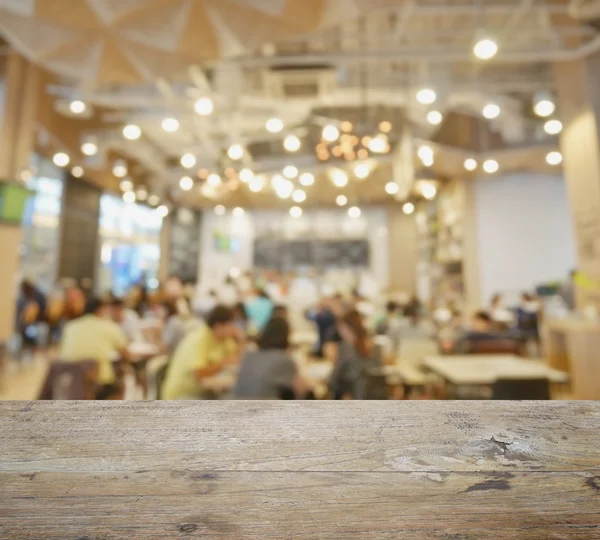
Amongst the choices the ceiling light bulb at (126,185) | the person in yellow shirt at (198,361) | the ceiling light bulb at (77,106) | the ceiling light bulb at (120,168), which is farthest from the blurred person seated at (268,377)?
the ceiling light bulb at (126,185)

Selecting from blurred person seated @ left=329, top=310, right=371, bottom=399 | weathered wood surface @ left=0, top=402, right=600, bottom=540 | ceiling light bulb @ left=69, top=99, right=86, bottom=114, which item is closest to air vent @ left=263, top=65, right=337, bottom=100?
ceiling light bulb @ left=69, top=99, right=86, bottom=114

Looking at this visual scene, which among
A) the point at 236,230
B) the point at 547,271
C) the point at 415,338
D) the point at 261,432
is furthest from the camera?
the point at 236,230

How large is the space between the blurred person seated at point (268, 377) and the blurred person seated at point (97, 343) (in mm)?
1477

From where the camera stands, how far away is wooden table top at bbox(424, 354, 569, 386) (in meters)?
2.98

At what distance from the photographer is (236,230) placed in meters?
13.3

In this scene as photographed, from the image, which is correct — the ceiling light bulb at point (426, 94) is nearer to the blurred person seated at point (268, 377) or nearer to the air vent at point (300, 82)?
the air vent at point (300, 82)

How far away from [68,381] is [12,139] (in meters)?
4.88

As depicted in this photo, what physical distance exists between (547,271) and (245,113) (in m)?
8.03

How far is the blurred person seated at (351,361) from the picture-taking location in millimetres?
3119

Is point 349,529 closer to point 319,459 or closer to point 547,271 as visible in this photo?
point 319,459

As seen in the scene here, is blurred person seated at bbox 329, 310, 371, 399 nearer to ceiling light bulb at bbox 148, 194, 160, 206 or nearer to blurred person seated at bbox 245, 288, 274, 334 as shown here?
blurred person seated at bbox 245, 288, 274, 334

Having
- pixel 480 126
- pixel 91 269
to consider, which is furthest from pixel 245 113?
pixel 91 269

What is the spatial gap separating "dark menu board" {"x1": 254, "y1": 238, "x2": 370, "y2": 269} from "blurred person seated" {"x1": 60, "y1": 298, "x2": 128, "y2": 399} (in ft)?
31.5

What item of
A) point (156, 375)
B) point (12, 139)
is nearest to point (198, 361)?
point (156, 375)
